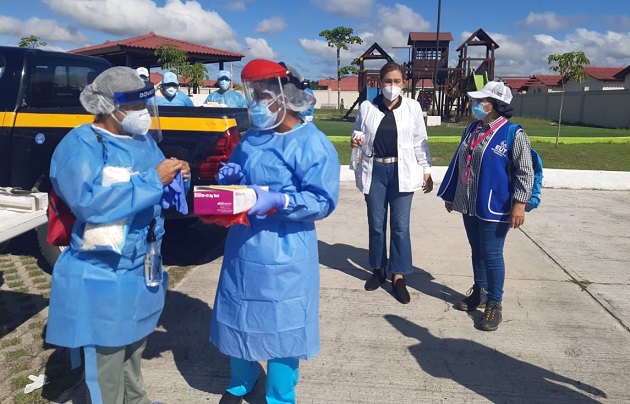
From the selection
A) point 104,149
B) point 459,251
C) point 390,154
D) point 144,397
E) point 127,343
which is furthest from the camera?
point 459,251

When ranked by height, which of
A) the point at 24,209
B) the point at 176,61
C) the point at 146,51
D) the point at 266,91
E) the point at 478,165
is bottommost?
the point at 24,209

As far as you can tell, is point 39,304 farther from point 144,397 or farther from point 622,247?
point 622,247

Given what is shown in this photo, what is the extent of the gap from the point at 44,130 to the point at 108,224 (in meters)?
2.89

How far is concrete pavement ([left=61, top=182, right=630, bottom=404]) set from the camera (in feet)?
9.93

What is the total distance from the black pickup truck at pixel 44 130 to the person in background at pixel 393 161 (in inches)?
46.3

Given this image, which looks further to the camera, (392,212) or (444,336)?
(392,212)

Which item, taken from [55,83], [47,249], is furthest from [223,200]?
[55,83]

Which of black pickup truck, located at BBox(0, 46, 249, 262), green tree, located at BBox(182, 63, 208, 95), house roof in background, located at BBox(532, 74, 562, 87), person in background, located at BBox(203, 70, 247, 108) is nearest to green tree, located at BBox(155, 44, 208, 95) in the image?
green tree, located at BBox(182, 63, 208, 95)

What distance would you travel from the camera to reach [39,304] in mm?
4160

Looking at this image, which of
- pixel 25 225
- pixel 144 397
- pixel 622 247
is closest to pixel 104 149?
pixel 144 397

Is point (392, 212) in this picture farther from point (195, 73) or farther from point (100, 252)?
point (195, 73)

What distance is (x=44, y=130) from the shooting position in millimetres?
4539

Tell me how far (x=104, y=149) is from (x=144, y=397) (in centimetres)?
131

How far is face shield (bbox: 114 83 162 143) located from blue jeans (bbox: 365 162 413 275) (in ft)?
7.69
